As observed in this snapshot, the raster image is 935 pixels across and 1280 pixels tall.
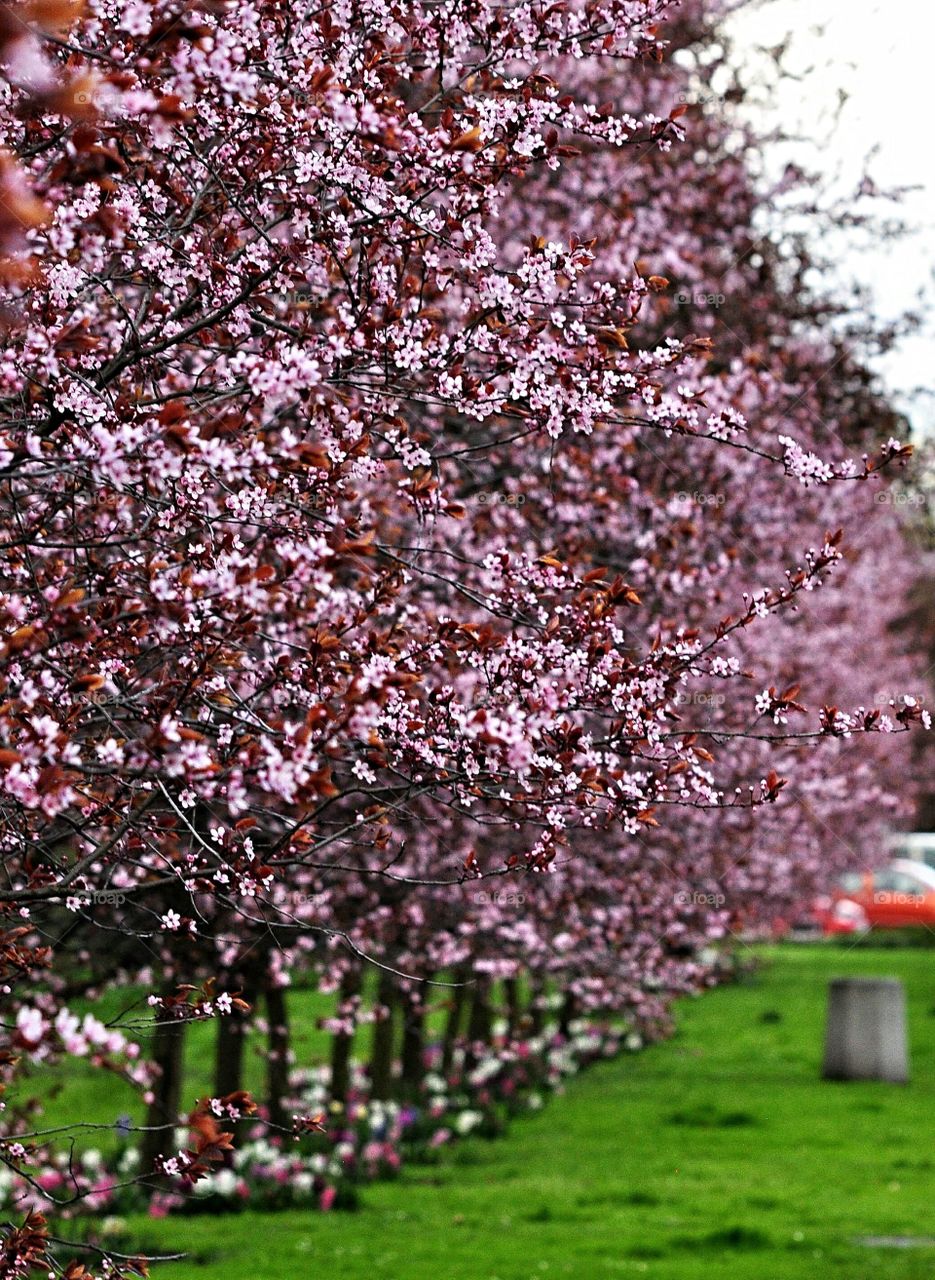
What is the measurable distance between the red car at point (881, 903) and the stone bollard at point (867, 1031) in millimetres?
22995

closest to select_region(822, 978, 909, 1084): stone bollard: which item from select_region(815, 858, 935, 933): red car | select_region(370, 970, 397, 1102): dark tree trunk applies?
select_region(370, 970, 397, 1102): dark tree trunk

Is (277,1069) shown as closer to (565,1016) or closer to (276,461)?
(565,1016)

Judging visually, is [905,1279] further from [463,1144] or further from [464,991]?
[464,991]

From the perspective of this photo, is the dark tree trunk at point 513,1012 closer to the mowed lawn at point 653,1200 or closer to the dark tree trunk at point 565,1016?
the mowed lawn at point 653,1200

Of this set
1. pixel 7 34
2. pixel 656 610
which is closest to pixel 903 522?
pixel 656 610

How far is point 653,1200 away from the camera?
12234 millimetres

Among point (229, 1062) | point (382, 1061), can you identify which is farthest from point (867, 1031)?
point (229, 1062)

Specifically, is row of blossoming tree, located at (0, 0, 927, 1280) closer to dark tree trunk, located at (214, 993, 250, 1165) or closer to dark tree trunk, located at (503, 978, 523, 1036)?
dark tree trunk, located at (214, 993, 250, 1165)

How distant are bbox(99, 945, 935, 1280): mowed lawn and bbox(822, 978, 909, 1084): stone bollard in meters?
0.36

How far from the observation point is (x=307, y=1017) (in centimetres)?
A: 2648

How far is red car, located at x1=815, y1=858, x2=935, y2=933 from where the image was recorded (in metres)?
42.8

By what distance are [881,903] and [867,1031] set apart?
25.5m

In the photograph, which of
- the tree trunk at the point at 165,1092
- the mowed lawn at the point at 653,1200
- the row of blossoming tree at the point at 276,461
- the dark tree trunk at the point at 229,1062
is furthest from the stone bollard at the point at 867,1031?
the row of blossoming tree at the point at 276,461

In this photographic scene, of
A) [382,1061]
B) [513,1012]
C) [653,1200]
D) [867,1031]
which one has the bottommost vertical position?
[653,1200]
